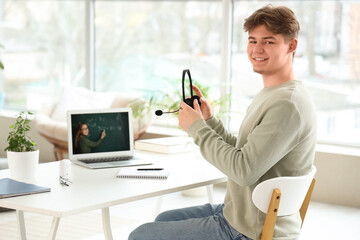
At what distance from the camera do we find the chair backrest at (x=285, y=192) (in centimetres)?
204

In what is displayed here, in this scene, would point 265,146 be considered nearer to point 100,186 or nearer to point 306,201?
point 306,201

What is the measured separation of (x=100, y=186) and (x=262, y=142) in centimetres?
71

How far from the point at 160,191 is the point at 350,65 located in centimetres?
330

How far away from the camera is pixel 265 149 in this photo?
202 cm

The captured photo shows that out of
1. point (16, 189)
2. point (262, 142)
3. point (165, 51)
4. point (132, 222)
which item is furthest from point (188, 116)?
point (165, 51)

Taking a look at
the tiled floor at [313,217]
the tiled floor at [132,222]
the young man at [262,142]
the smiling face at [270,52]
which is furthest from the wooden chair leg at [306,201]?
the tiled floor at [313,217]

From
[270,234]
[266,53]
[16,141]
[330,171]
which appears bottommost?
[330,171]

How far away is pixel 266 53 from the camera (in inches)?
88.0

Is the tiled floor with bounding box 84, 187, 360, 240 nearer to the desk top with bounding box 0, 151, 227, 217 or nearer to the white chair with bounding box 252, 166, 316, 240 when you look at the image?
the desk top with bounding box 0, 151, 227, 217

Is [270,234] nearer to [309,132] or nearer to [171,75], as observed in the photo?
[309,132]

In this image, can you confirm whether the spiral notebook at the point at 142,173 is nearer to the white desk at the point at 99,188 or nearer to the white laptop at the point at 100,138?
the white desk at the point at 99,188

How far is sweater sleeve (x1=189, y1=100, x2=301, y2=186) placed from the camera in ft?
6.64

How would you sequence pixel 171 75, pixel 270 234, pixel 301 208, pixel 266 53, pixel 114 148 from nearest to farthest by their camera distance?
pixel 270 234 < pixel 266 53 < pixel 301 208 < pixel 114 148 < pixel 171 75

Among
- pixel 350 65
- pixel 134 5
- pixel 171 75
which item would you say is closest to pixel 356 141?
pixel 350 65
